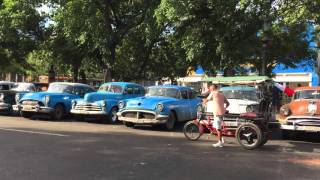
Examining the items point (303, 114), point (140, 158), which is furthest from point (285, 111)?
point (140, 158)

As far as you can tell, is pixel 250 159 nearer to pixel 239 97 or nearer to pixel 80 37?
pixel 239 97

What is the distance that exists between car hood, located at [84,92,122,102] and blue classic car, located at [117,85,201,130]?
138 cm

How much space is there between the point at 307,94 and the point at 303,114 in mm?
1542

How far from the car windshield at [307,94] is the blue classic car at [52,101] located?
10269 millimetres

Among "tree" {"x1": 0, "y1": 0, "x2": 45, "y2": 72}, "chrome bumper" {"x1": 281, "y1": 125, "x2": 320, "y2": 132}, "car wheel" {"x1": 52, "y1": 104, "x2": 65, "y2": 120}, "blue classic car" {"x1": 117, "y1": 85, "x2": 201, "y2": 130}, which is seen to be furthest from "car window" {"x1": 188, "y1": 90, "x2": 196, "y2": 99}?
"tree" {"x1": 0, "y1": 0, "x2": 45, "y2": 72}

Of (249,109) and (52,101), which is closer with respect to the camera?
(249,109)

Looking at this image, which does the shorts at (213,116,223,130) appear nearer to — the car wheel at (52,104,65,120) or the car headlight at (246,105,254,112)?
the car headlight at (246,105,254,112)

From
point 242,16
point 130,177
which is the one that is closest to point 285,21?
point 242,16

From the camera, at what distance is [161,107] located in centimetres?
1819

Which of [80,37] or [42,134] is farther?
[80,37]

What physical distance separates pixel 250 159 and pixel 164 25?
671 inches

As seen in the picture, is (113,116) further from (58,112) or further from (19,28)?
(19,28)

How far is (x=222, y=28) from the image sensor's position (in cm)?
2472

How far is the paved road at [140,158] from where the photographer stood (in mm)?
9312
